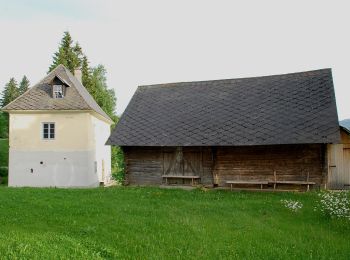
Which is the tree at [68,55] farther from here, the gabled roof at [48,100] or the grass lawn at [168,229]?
the grass lawn at [168,229]

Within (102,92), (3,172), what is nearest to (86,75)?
(102,92)

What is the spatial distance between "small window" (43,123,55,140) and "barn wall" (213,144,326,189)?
12.6 meters

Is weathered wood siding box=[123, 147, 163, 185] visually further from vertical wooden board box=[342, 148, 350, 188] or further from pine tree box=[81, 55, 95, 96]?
pine tree box=[81, 55, 95, 96]

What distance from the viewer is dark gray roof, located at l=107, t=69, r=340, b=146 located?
1716 centimetres

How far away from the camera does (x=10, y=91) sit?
66.5 m

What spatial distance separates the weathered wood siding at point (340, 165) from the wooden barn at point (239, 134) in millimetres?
307

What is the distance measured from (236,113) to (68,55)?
28.8 meters

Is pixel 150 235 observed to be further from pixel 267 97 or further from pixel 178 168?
pixel 267 97

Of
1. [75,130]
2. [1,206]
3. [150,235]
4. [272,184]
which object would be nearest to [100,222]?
[150,235]

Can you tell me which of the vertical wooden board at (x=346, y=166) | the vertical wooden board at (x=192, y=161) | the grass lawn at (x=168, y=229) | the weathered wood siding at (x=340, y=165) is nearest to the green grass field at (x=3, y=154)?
the grass lawn at (x=168, y=229)

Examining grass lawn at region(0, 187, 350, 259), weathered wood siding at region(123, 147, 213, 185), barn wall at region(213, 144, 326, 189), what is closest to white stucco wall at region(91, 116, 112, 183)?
weathered wood siding at region(123, 147, 213, 185)

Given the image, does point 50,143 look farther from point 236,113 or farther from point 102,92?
point 102,92

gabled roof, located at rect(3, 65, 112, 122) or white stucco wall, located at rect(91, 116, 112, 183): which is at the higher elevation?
gabled roof, located at rect(3, 65, 112, 122)

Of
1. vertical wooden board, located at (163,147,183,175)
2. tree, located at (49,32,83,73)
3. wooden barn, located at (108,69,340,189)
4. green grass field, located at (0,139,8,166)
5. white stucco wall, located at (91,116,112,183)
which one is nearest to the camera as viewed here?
wooden barn, located at (108,69,340,189)
